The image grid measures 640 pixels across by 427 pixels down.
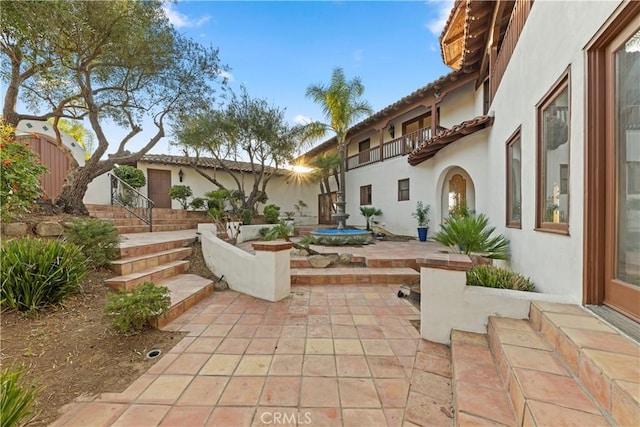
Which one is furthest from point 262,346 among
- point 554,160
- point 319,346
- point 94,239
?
point 554,160

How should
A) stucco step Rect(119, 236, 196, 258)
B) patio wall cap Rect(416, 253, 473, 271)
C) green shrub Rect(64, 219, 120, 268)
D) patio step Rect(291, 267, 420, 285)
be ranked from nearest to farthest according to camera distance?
patio wall cap Rect(416, 253, 473, 271) → green shrub Rect(64, 219, 120, 268) → stucco step Rect(119, 236, 196, 258) → patio step Rect(291, 267, 420, 285)

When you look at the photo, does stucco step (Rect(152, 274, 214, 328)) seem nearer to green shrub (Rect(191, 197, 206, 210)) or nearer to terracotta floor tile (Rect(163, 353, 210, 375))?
terracotta floor tile (Rect(163, 353, 210, 375))

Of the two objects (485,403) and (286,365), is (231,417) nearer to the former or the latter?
(286,365)

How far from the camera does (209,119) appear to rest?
9.86 m

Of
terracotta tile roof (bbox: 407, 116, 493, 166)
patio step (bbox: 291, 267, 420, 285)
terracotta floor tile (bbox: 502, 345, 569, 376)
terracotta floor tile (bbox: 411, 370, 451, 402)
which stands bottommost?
terracotta floor tile (bbox: 411, 370, 451, 402)

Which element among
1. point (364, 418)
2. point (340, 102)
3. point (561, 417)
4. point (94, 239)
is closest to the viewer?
point (561, 417)

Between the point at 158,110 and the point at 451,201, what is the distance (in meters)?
10.8

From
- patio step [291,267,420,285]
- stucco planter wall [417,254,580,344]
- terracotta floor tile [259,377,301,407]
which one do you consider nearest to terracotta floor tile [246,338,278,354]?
terracotta floor tile [259,377,301,407]

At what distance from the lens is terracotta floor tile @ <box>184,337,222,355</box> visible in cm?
269

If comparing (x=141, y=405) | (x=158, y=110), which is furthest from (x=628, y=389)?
(x=158, y=110)

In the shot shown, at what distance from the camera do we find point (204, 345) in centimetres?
280

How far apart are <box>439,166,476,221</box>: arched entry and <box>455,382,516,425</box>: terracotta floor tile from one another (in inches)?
351

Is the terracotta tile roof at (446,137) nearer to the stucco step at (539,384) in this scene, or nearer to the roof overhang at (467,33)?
the roof overhang at (467,33)

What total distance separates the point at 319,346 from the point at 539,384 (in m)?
1.85
